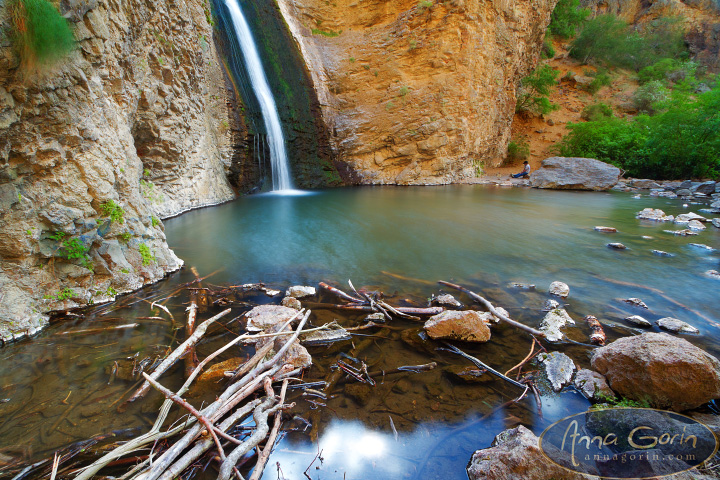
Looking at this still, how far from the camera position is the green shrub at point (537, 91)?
2205cm

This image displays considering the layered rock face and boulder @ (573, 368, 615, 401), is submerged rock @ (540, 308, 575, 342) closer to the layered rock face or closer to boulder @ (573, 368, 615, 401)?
boulder @ (573, 368, 615, 401)

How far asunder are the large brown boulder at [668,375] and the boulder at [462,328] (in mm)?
922

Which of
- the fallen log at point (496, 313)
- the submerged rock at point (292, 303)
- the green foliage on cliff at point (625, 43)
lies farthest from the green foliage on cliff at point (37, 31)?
the green foliage on cliff at point (625, 43)

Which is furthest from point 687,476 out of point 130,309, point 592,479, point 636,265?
point 636,265

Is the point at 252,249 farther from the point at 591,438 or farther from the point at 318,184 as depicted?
the point at 318,184

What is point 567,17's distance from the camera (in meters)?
29.8

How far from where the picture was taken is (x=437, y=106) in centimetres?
1627

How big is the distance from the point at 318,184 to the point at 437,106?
7.90 m

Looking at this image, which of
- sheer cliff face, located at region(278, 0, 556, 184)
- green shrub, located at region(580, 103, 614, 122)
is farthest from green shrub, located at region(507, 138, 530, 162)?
green shrub, located at region(580, 103, 614, 122)

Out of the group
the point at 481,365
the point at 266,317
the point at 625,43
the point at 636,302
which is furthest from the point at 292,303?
the point at 625,43

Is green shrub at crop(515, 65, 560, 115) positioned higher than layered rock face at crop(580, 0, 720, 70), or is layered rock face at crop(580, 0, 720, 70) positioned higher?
layered rock face at crop(580, 0, 720, 70)

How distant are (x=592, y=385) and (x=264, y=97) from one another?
14255 mm

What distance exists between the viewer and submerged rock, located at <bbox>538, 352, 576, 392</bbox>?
6.89 feet

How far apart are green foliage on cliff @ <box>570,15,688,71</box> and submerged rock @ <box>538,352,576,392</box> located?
3769 cm
